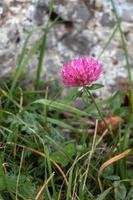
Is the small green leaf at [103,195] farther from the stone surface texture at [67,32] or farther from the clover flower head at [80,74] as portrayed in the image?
the stone surface texture at [67,32]

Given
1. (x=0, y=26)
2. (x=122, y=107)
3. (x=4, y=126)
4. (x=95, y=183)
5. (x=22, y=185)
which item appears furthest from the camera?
(x=0, y=26)

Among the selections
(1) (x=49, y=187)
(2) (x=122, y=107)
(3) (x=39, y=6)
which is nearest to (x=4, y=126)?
(1) (x=49, y=187)

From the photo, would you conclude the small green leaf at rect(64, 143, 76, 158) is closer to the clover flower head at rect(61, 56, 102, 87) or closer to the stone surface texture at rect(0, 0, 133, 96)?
the clover flower head at rect(61, 56, 102, 87)

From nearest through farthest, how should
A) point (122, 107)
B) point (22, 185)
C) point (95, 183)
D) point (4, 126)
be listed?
point (22, 185) < point (95, 183) < point (4, 126) < point (122, 107)

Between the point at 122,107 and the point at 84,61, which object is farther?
the point at 122,107

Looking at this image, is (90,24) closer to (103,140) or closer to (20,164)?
(103,140)

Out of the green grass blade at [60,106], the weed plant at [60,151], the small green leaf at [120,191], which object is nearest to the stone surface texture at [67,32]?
the weed plant at [60,151]

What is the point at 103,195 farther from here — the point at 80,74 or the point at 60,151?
the point at 80,74

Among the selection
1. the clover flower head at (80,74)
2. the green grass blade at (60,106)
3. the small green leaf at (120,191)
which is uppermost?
the clover flower head at (80,74)
